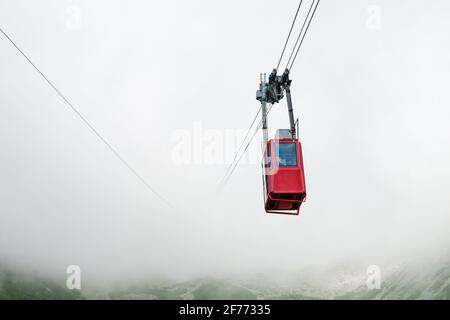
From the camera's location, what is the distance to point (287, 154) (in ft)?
68.6

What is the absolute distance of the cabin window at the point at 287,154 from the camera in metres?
20.5

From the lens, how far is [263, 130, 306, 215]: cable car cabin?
20.1m

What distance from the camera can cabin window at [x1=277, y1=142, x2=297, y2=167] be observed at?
67.4 feet

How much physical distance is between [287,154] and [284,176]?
4.03 ft

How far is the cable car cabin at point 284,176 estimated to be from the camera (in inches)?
793

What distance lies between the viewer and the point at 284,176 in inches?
798
